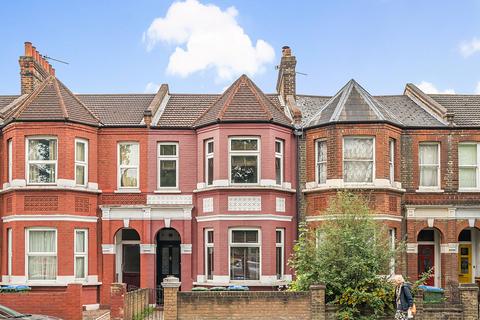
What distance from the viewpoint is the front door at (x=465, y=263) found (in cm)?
3141

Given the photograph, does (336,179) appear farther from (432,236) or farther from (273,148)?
(432,236)

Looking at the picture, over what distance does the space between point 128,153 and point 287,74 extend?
8.09m

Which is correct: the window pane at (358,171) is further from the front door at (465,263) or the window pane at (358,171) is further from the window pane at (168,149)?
the window pane at (168,149)

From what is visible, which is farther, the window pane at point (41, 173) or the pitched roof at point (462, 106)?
the pitched roof at point (462, 106)

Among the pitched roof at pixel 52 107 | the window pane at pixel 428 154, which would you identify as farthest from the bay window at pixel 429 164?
the pitched roof at pixel 52 107

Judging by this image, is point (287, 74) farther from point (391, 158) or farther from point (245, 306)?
point (245, 306)

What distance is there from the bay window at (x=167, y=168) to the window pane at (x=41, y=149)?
4363 millimetres

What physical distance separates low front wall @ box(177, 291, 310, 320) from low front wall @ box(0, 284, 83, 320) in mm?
4005

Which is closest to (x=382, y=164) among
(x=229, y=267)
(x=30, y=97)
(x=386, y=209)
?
(x=386, y=209)

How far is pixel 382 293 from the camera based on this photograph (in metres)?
21.8

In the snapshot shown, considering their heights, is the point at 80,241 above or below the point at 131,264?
above

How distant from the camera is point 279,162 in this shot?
29953mm

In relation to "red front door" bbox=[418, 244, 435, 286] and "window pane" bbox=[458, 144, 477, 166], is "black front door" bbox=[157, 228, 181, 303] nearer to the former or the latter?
"red front door" bbox=[418, 244, 435, 286]

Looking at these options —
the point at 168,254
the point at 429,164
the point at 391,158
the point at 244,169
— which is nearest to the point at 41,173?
the point at 168,254
